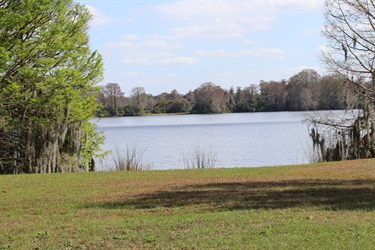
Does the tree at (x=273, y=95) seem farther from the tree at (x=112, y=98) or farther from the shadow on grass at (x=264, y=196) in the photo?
the shadow on grass at (x=264, y=196)

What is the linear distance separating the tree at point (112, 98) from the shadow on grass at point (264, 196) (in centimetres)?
6599

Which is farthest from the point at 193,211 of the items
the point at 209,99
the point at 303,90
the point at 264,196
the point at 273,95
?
the point at 209,99

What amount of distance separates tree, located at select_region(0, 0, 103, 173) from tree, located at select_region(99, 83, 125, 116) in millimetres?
55809

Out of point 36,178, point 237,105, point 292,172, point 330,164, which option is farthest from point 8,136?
point 237,105

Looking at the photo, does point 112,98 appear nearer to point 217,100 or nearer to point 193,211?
point 217,100

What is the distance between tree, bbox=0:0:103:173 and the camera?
22.4 metres

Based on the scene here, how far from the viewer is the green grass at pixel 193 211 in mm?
9156

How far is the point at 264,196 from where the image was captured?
14.1 metres

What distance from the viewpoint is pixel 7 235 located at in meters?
10.0

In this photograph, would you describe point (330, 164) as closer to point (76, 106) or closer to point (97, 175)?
point (97, 175)

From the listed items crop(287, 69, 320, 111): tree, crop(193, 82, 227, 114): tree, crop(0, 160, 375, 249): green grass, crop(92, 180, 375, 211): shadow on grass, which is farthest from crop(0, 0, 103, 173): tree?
crop(193, 82, 227, 114): tree

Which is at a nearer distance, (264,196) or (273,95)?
(264,196)

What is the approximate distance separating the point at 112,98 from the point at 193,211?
3156 inches

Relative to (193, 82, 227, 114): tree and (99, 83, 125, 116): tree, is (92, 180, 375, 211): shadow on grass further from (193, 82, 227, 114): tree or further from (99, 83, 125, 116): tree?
(193, 82, 227, 114): tree
